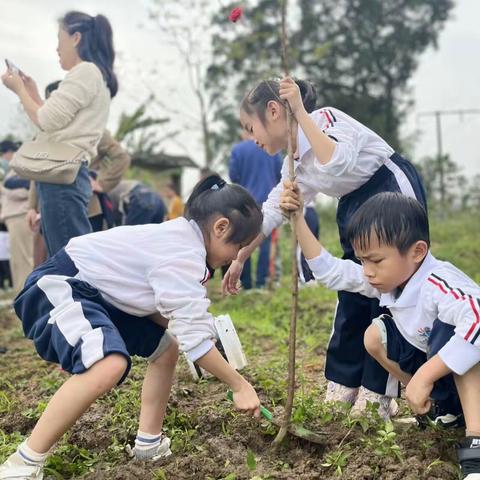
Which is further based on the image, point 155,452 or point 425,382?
point 155,452

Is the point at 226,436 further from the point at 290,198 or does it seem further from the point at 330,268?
the point at 290,198

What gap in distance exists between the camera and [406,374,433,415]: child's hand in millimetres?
2240

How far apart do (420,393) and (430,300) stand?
1.04ft

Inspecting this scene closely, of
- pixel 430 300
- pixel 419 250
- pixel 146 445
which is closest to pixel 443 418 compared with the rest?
pixel 430 300

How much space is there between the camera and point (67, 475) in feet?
8.26

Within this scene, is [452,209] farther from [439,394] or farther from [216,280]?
[439,394]

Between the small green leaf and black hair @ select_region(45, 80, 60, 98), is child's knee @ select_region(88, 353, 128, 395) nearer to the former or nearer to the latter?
the small green leaf

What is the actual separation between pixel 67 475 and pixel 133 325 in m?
0.58

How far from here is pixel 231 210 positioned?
243cm

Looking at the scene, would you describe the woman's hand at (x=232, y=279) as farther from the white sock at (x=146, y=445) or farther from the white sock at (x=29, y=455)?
the white sock at (x=29, y=455)

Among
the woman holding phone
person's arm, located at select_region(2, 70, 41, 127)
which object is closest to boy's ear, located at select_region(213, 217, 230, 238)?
the woman holding phone

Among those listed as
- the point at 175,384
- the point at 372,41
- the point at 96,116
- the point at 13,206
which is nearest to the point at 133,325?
the point at 175,384

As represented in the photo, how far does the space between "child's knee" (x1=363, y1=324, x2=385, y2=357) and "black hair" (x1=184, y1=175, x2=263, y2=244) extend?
0.56m

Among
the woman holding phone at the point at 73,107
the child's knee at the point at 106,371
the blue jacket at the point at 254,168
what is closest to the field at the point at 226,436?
the child's knee at the point at 106,371
